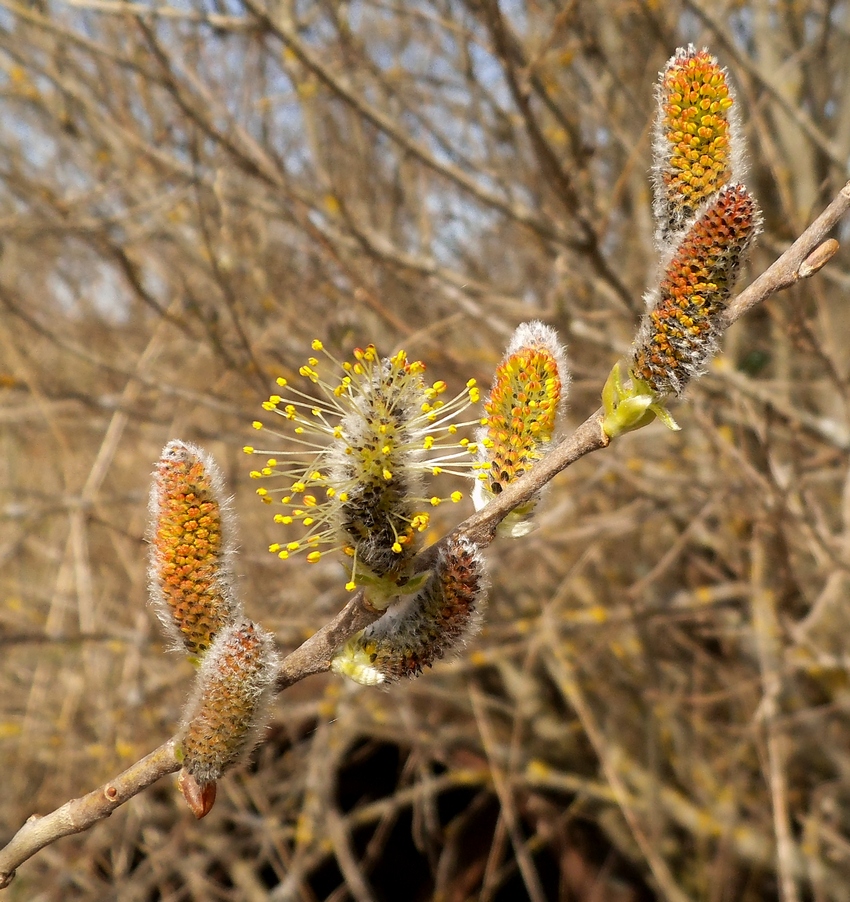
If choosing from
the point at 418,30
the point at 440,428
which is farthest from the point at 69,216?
the point at 440,428

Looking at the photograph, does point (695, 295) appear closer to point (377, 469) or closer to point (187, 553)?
point (377, 469)

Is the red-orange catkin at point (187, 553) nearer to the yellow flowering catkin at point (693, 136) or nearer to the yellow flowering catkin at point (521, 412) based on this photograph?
the yellow flowering catkin at point (521, 412)

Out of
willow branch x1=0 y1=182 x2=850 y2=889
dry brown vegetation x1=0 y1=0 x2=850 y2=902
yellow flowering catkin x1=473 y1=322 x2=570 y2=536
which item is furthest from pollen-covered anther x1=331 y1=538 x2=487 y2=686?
dry brown vegetation x1=0 y1=0 x2=850 y2=902

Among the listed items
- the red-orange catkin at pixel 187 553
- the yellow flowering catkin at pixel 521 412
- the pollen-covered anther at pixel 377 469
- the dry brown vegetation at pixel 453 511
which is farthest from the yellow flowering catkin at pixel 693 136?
the dry brown vegetation at pixel 453 511

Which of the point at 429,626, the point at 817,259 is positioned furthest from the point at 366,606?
the point at 817,259

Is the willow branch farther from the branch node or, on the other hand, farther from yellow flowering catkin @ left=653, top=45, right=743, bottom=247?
yellow flowering catkin @ left=653, top=45, right=743, bottom=247
